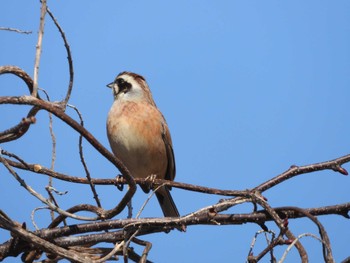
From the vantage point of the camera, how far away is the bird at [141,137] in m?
5.23

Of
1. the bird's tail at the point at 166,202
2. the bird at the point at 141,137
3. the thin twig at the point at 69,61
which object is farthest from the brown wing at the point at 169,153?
the thin twig at the point at 69,61

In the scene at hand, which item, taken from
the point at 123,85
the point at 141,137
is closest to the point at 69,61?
the point at 141,137

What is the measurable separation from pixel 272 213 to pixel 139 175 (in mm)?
3247

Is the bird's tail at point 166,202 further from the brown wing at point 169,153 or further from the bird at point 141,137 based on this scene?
the brown wing at point 169,153

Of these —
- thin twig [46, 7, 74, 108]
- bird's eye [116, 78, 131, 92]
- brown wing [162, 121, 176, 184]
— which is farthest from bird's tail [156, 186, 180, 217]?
thin twig [46, 7, 74, 108]

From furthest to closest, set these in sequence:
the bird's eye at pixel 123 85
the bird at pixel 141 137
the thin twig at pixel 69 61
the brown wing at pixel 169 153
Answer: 1. the bird's eye at pixel 123 85
2. the brown wing at pixel 169 153
3. the bird at pixel 141 137
4. the thin twig at pixel 69 61

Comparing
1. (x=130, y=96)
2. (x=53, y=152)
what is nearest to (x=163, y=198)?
(x=130, y=96)

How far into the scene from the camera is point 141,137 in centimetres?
525

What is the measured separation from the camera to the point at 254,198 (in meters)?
2.41

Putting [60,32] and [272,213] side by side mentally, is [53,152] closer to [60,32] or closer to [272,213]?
[60,32]

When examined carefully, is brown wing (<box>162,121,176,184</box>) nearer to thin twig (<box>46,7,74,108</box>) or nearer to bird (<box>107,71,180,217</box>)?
bird (<box>107,71,180,217</box>)

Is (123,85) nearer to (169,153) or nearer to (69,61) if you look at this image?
(169,153)

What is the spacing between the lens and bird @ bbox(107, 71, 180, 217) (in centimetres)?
523

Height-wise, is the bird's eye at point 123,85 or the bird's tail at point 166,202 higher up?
the bird's eye at point 123,85
